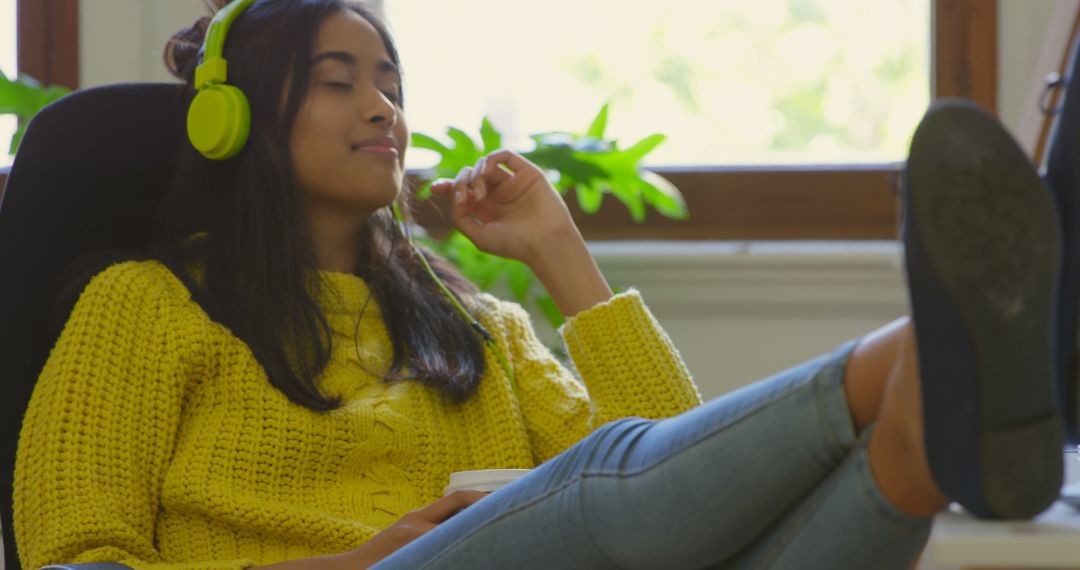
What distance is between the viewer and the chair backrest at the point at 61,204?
114 cm

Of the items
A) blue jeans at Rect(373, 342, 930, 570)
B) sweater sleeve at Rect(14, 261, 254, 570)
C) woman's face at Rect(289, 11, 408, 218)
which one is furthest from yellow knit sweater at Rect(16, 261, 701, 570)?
blue jeans at Rect(373, 342, 930, 570)

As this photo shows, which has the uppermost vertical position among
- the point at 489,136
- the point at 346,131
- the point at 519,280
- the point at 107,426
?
the point at 346,131

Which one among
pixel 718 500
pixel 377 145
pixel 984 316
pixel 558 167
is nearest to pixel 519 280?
pixel 558 167

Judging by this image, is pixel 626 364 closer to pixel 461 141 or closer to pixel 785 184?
pixel 461 141

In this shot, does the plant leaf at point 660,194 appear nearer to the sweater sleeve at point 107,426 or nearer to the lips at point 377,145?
the lips at point 377,145

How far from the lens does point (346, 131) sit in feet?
4.38

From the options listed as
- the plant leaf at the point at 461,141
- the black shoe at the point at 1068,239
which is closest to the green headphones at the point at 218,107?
the plant leaf at the point at 461,141

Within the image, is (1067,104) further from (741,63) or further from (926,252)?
(741,63)

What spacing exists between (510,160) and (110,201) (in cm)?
44

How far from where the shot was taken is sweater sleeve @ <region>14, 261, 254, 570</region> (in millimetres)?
1075

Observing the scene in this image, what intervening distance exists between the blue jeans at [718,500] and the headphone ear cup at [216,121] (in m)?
0.54

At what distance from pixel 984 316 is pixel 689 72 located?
162cm

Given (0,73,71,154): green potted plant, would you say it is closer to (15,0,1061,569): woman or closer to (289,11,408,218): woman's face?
(15,0,1061,569): woman

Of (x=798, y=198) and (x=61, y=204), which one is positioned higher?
(x=61, y=204)
